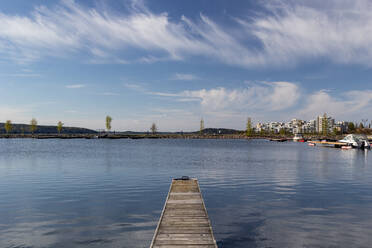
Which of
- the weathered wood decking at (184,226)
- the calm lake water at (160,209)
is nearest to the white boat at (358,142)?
the calm lake water at (160,209)

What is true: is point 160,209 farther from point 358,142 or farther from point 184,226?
point 358,142

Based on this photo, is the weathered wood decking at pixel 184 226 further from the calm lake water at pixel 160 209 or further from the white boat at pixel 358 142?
the white boat at pixel 358 142

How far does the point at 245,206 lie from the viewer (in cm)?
1994

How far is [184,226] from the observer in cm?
1261

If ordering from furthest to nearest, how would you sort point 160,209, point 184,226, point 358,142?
1. point 358,142
2. point 160,209
3. point 184,226

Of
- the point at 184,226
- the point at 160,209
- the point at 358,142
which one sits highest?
the point at 358,142

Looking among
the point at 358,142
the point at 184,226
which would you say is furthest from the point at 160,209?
the point at 358,142

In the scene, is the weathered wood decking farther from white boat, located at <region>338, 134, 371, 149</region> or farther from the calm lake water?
white boat, located at <region>338, 134, 371, 149</region>

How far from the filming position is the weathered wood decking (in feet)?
34.9

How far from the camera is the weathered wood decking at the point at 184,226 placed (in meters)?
10.6

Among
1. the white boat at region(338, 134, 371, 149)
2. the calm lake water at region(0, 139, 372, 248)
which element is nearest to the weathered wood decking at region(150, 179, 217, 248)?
the calm lake water at region(0, 139, 372, 248)

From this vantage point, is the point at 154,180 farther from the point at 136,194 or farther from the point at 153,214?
the point at 153,214

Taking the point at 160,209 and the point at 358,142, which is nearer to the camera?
the point at 160,209

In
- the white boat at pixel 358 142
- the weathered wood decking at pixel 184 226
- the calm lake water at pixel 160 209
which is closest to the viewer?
the weathered wood decking at pixel 184 226
